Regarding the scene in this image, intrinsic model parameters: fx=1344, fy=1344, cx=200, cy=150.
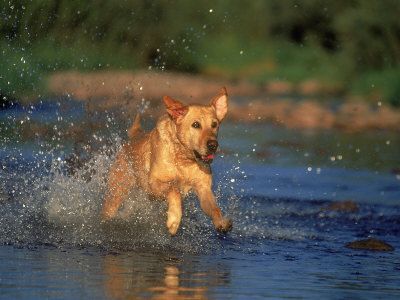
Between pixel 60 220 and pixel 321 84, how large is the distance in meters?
17.1

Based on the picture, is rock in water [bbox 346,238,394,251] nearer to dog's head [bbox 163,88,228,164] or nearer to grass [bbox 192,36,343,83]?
dog's head [bbox 163,88,228,164]

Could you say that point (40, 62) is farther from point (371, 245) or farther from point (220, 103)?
point (371, 245)

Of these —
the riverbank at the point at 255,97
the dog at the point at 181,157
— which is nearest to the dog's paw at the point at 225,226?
the dog at the point at 181,157

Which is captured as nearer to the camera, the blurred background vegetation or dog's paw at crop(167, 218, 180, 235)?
dog's paw at crop(167, 218, 180, 235)

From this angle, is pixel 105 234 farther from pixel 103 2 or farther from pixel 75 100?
pixel 103 2

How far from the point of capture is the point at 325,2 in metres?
27.8

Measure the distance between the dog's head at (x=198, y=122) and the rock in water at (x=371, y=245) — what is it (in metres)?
1.49

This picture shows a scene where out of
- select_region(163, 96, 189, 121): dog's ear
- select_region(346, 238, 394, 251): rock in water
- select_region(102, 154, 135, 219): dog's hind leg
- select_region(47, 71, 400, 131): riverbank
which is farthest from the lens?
select_region(47, 71, 400, 131): riverbank

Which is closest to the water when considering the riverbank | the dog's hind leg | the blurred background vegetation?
the dog's hind leg

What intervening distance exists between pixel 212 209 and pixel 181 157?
Result: 1.75 feet

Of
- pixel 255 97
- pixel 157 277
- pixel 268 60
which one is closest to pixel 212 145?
pixel 157 277

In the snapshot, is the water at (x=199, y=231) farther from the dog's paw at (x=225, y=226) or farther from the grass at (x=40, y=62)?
the grass at (x=40, y=62)

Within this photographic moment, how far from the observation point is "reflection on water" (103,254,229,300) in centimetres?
809

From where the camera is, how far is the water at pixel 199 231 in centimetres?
857
